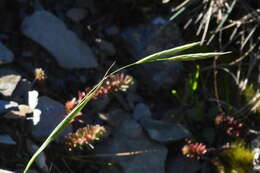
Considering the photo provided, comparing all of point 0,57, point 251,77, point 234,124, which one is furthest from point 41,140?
point 251,77

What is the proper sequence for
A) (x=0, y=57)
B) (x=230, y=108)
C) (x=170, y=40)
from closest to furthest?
1. (x=0, y=57)
2. (x=230, y=108)
3. (x=170, y=40)

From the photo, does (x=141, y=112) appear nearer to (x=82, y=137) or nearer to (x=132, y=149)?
(x=132, y=149)

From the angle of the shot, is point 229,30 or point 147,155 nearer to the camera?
point 147,155

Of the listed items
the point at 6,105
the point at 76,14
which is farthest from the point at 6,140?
the point at 76,14

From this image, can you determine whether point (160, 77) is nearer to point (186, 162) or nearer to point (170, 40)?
point (170, 40)

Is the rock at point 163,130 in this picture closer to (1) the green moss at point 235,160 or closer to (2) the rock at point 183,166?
(2) the rock at point 183,166
